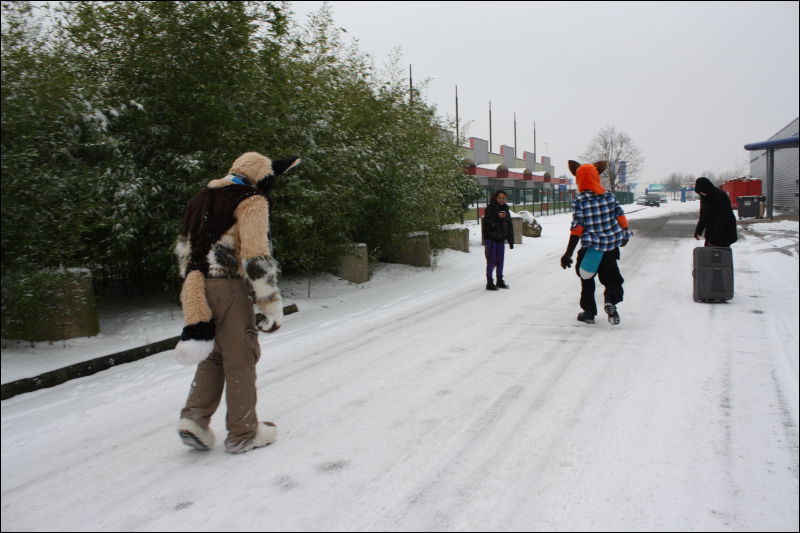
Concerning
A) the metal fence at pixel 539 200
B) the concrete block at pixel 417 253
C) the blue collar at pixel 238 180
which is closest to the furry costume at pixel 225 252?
the blue collar at pixel 238 180

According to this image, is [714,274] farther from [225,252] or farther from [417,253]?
[225,252]

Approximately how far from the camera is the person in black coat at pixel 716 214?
26.8 ft

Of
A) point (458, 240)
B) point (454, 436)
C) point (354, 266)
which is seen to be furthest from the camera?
point (458, 240)

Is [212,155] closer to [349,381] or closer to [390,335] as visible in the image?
[390,335]

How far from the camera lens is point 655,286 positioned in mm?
9867

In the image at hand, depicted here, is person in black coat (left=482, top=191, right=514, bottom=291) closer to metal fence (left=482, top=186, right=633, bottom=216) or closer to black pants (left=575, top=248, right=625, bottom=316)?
black pants (left=575, top=248, right=625, bottom=316)

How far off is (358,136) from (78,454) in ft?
24.2

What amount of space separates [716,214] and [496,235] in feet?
10.8

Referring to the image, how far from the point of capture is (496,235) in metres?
10.0

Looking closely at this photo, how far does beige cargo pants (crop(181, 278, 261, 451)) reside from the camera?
144 inches

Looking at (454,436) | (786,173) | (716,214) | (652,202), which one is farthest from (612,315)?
(652,202)

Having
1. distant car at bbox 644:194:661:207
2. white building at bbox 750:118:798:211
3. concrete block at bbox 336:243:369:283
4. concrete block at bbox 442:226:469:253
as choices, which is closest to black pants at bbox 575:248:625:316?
concrete block at bbox 336:243:369:283

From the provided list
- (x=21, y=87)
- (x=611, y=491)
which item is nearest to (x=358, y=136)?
(x=21, y=87)

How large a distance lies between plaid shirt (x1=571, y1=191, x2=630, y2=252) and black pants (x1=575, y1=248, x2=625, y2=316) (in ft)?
0.44
